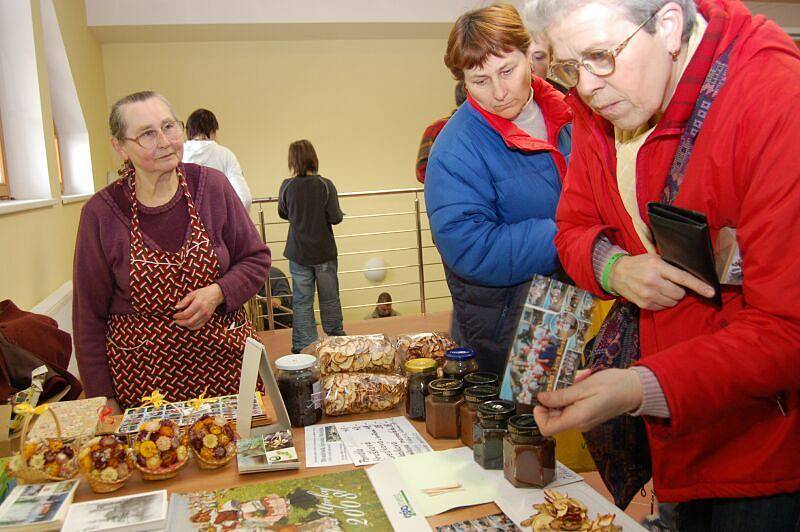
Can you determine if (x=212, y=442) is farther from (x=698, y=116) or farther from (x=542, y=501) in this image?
(x=698, y=116)

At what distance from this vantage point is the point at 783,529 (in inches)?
36.2

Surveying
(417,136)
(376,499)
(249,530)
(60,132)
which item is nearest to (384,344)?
(376,499)

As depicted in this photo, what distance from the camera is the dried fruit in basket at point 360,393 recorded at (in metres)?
1.43

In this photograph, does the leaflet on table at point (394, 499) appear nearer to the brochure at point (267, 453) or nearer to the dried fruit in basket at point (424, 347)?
the brochure at point (267, 453)

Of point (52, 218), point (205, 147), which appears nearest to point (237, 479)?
point (52, 218)

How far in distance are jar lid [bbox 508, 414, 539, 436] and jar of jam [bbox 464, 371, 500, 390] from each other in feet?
0.60

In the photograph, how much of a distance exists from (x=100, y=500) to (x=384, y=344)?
26.4 inches

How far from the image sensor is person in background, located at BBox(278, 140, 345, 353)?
169 inches

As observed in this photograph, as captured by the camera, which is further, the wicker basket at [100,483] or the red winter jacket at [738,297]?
the wicker basket at [100,483]

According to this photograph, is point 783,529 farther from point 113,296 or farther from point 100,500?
point 113,296

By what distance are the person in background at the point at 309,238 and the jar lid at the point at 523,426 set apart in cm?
335

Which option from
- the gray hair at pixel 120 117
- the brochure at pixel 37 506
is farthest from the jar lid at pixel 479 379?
the gray hair at pixel 120 117

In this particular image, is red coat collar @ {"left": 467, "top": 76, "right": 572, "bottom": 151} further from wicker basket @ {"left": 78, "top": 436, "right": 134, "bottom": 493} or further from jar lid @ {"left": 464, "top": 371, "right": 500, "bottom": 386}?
wicker basket @ {"left": 78, "top": 436, "right": 134, "bottom": 493}

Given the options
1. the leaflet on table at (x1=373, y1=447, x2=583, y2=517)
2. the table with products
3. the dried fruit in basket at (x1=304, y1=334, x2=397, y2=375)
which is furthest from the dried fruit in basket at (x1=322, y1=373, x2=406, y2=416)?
the leaflet on table at (x1=373, y1=447, x2=583, y2=517)
